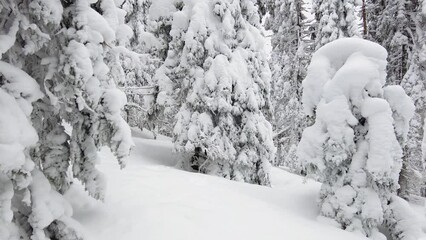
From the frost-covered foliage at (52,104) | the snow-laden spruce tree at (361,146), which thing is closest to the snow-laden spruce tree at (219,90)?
the snow-laden spruce tree at (361,146)

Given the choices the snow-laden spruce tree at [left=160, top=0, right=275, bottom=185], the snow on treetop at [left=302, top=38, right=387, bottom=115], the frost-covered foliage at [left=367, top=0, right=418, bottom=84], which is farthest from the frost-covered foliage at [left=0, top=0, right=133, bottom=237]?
the frost-covered foliage at [left=367, top=0, right=418, bottom=84]

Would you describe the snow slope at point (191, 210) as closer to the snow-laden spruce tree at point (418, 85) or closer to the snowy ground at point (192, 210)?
the snowy ground at point (192, 210)

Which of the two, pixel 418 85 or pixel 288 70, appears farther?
pixel 288 70

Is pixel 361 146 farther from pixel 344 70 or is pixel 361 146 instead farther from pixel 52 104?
pixel 52 104

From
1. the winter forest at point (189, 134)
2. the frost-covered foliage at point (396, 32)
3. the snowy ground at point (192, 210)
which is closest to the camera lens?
the winter forest at point (189, 134)

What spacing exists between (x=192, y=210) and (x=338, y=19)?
47.8 ft

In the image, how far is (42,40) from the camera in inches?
159

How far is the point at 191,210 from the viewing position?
556 cm

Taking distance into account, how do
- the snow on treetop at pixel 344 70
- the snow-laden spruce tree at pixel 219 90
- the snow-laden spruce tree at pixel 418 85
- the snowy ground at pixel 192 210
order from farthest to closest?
the snow-laden spruce tree at pixel 418 85
the snow-laden spruce tree at pixel 219 90
the snow on treetop at pixel 344 70
the snowy ground at pixel 192 210

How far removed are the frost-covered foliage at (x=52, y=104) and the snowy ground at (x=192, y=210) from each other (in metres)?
0.70

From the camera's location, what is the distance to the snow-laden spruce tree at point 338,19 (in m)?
16.9

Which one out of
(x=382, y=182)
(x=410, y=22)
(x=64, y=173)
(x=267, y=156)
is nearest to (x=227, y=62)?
(x=267, y=156)

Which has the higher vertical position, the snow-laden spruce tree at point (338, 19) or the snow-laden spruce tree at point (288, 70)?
the snow-laden spruce tree at point (338, 19)

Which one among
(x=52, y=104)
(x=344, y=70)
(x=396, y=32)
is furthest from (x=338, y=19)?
(x=52, y=104)
